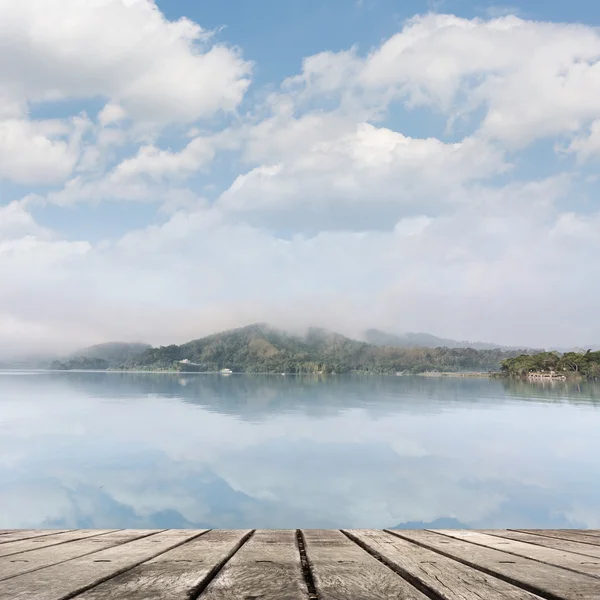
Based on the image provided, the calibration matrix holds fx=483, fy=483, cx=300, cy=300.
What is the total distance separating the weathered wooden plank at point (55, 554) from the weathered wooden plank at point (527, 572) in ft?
8.88

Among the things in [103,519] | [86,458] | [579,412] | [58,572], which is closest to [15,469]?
[86,458]

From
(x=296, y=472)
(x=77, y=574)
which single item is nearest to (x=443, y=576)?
(x=77, y=574)

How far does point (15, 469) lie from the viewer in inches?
1092

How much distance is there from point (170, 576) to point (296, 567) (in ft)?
2.41

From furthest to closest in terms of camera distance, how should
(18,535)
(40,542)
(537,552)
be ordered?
(18,535) < (40,542) < (537,552)

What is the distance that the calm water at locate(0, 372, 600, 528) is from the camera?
20.4 meters

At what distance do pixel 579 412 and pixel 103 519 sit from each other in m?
57.5

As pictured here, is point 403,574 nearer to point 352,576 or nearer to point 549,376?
point 352,576

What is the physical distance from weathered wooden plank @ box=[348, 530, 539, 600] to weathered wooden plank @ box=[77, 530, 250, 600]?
44.3 inches

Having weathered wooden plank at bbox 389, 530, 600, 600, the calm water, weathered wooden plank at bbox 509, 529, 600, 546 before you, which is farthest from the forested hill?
weathered wooden plank at bbox 389, 530, 600, 600

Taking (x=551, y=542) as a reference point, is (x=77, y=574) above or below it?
above

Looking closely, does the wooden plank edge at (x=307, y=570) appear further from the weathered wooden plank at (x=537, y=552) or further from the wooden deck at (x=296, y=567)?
the weathered wooden plank at (x=537, y=552)

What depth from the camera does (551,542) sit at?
14.6 ft

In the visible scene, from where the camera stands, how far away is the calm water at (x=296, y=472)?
66.9 ft
